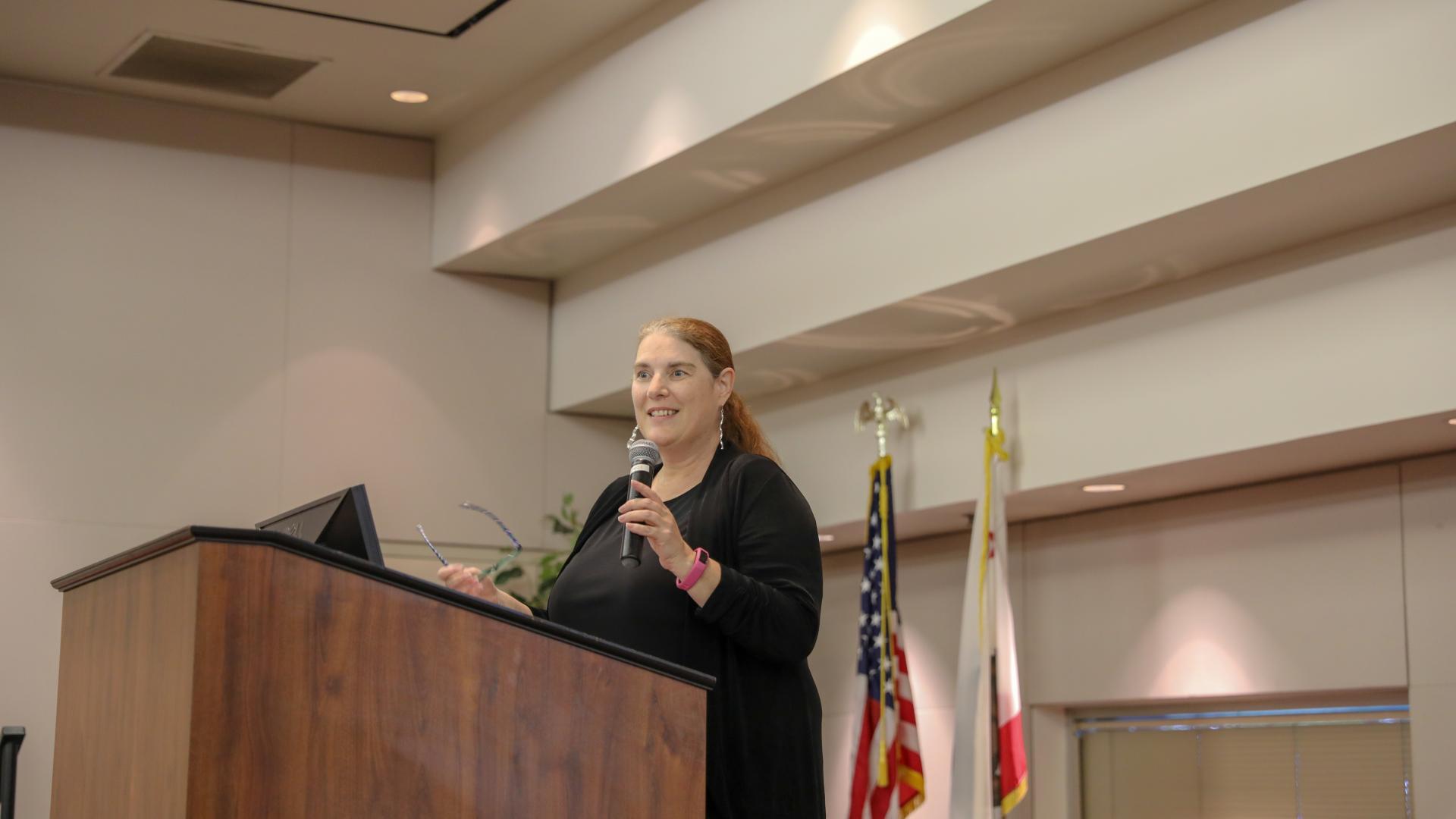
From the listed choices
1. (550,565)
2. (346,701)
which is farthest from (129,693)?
(550,565)

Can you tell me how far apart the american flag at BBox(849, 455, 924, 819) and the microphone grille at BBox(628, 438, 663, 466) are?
320 centimetres

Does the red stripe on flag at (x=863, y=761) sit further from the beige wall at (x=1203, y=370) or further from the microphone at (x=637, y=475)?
the microphone at (x=637, y=475)

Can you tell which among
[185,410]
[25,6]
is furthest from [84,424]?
[25,6]

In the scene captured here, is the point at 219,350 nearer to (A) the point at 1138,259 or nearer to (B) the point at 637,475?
(A) the point at 1138,259

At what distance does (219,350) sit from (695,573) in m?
4.91

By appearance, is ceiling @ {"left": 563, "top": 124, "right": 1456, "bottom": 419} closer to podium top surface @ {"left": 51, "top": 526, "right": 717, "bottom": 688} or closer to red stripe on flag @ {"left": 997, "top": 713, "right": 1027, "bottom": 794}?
red stripe on flag @ {"left": 997, "top": 713, "right": 1027, "bottom": 794}

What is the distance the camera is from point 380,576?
190 centimetres

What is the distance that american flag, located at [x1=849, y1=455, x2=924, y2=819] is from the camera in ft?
18.7

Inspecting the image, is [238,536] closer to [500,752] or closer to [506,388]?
[500,752]

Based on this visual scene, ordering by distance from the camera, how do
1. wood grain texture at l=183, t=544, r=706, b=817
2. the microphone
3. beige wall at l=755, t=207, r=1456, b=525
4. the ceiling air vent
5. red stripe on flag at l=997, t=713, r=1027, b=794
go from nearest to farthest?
wood grain texture at l=183, t=544, r=706, b=817
the microphone
beige wall at l=755, t=207, r=1456, b=525
red stripe on flag at l=997, t=713, r=1027, b=794
the ceiling air vent

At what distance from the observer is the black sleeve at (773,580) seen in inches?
93.8

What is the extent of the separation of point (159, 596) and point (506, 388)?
548 centimetres

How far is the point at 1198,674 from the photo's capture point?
525 centimetres

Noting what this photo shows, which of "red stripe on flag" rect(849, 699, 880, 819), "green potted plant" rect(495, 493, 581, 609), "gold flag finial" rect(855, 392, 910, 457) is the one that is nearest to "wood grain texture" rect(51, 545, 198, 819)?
"red stripe on flag" rect(849, 699, 880, 819)
